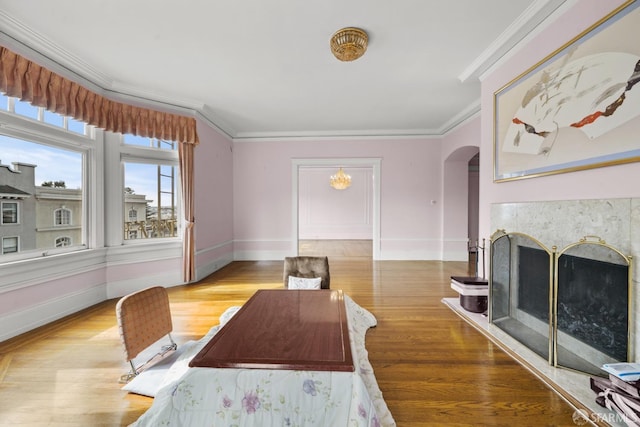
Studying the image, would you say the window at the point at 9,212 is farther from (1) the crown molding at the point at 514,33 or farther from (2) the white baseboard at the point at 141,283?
(1) the crown molding at the point at 514,33

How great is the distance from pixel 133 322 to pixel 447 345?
→ 245cm

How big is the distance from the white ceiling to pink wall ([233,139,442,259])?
1.53m

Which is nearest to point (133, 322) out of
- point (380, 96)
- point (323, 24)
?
point (323, 24)

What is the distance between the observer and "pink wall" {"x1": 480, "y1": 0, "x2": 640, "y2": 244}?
64.1 inches

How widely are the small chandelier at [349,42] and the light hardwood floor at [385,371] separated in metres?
2.74

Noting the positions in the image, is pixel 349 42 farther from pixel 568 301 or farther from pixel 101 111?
pixel 101 111

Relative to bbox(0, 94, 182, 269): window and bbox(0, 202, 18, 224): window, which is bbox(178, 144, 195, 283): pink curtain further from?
bbox(0, 202, 18, 224): window

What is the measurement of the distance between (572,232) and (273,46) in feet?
10.1

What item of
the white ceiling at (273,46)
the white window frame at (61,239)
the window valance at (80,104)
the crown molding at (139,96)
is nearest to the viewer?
the white ceiling at (273,46)

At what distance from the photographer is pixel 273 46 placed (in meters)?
2.59

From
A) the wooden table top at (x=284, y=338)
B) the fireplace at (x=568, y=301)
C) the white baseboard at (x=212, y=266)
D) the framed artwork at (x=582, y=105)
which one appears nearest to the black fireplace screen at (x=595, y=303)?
the fireplace at (x=568, y=301)

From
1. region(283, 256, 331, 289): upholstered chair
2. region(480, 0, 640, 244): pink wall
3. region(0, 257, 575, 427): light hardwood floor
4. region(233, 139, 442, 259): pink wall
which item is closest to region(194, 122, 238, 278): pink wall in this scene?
region(233, 139, 442, 259): pink wall

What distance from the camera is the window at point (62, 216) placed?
287 centimetres

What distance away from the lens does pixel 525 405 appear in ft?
5.10
